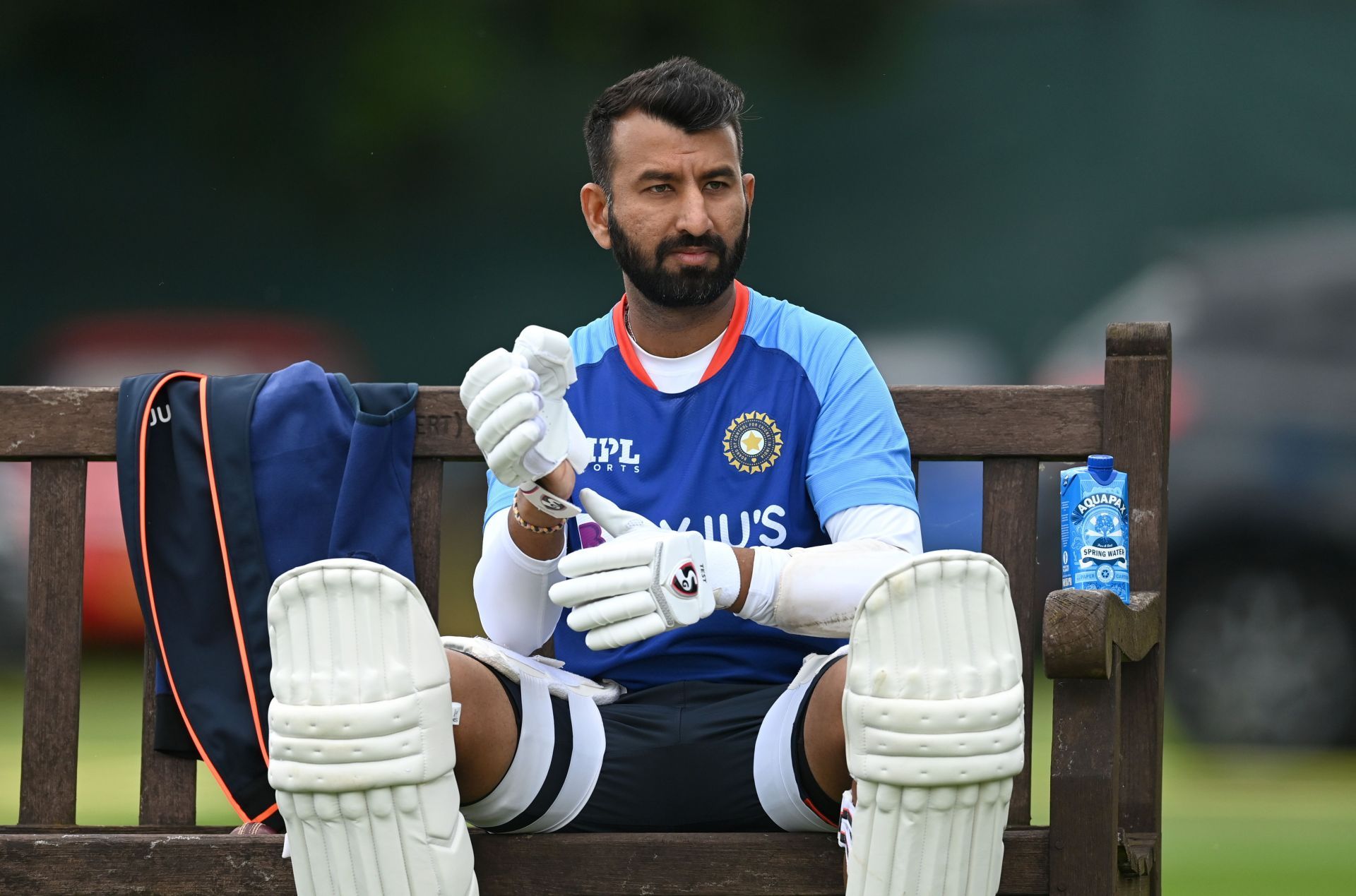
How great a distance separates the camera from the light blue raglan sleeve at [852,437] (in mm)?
1965

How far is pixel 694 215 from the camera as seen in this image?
2082 millimetres

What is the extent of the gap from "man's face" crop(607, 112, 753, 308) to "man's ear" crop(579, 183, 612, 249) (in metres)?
0.08

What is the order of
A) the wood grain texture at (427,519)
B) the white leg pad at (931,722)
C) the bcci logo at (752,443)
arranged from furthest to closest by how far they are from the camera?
the wood grain texture at (427,519)
the bcci logo at (752,443)
the white leg pad at (931,722)

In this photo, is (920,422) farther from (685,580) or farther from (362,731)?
(362,731)

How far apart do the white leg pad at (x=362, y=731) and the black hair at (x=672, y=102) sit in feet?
2.67

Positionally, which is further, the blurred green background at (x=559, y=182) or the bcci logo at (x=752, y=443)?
the blurred green background at (x=559, y=182)

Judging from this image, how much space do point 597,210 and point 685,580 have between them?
28.6 inches

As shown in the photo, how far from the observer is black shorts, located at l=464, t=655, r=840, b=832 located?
5.93 ft

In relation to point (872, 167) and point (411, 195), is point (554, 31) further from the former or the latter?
point (872, 167)

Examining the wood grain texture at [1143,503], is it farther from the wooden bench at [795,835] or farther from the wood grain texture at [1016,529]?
the wood grain texture at [1016,529]

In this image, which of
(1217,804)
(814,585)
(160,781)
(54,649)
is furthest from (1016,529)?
(1217,804)

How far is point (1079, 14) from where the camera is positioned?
4629mm

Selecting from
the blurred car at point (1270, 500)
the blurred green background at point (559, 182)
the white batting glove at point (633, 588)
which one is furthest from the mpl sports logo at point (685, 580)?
the blurred car at point (1270, 500)

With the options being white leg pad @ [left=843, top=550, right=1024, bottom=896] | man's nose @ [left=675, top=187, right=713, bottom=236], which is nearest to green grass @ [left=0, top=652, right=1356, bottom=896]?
man's nose @ [left=675, top=187, right=713, bottom=236]
